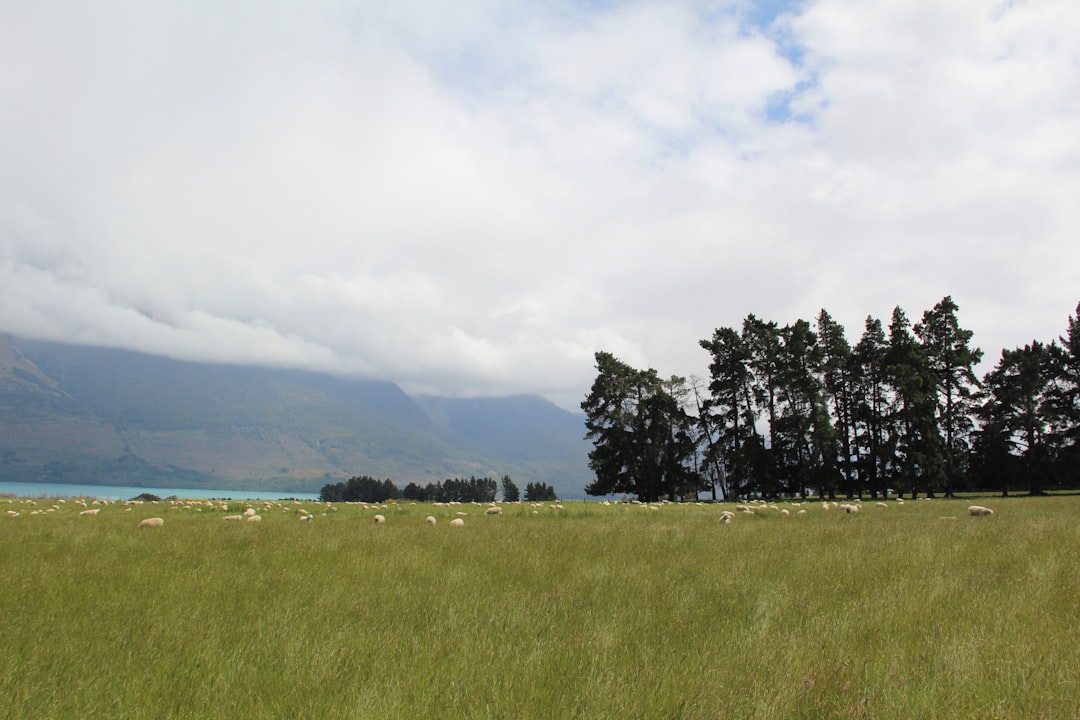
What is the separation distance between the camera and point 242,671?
149 inches

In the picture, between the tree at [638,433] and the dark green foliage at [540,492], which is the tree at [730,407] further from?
the dark green foliage at [540,492]

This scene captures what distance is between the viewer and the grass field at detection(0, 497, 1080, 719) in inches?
134

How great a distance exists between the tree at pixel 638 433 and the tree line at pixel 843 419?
108 millimetres

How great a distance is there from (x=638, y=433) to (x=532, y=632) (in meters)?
47.3

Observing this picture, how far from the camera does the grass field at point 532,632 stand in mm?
3400

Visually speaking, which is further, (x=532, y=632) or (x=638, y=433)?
(x=638, y=433)

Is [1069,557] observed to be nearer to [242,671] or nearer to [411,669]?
[411,669]


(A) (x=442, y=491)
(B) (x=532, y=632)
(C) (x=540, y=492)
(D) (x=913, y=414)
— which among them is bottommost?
(A) (x=442, y=491)

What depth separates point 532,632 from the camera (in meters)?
4.73

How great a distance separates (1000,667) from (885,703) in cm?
133

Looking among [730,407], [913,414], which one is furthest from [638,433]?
[913,414]

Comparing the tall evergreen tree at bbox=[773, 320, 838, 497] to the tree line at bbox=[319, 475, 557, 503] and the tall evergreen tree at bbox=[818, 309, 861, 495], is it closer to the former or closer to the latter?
the tall evergreen tree at bbox=[818, 309, 861, 495]

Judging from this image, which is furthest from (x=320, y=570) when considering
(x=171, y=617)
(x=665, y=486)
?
(x=665, y=486)

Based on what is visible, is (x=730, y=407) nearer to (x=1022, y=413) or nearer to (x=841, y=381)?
(x=841, y=381)
